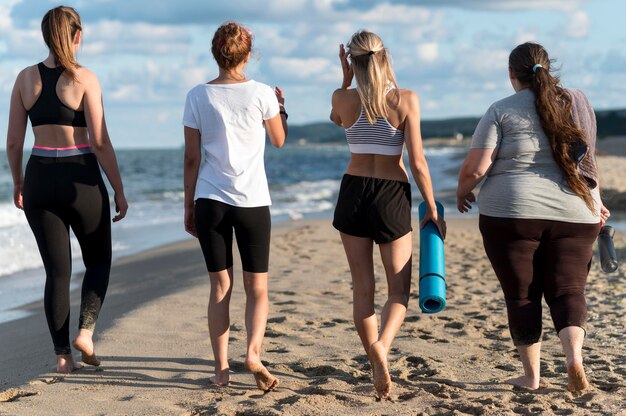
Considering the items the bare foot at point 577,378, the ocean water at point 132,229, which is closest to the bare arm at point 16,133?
the bare foot at point 577,378

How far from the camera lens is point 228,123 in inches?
166

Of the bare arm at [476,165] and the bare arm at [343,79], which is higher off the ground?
the bare arm at [343,79]

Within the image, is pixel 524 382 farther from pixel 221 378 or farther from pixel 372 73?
pixel 372 73

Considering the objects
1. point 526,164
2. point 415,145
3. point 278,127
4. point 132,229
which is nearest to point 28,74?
point 278,127

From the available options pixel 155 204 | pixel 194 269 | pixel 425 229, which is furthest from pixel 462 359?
pixel 155 204

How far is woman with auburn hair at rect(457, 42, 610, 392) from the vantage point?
4215 mm

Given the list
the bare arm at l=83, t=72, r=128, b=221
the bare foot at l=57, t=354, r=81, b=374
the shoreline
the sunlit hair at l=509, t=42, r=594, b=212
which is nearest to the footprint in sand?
the shoreline

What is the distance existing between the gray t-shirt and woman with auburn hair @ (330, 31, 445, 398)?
0.37 m

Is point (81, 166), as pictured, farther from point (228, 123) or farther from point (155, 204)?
point (155, 204)

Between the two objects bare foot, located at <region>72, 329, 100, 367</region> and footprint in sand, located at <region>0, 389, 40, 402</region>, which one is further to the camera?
bare foot, located at <region>72, 329, 100, 367</region>

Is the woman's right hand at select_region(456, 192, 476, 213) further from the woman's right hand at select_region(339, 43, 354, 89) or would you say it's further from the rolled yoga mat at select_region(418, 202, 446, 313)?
the woman's right hand at select_region(339, 43, 354, 89)

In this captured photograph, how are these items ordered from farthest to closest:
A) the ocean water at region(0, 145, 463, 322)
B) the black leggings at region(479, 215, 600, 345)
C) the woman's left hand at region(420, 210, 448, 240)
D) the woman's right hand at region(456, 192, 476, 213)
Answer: the ocean water at region(0, 145, 463, 322) < the woman's right hand at region(456, 192, 476, 213) < the woman's left hand at region(420, 210, 448, 240) < the black leggings at region(479, 215, 600, 345)

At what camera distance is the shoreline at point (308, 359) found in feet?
13.8

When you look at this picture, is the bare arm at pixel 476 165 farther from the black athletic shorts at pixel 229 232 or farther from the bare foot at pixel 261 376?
the bare foot at pixel 261 376
